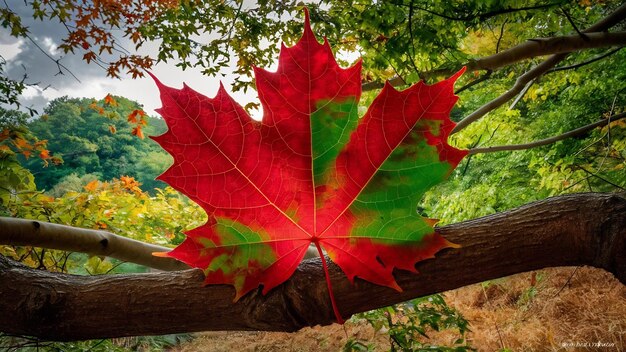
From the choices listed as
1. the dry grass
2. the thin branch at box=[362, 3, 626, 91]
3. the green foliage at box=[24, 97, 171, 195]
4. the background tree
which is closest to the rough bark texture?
the background tree

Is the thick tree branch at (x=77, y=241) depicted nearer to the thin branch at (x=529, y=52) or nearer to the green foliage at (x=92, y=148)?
the thin branch at (x=529, y=52)

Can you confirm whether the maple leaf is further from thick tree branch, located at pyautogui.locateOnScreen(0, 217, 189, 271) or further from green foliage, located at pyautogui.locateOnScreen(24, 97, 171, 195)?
green foliage, located at pyautogui.locateOnScreen(24, 97, 171, 195)

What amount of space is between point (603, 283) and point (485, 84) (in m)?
3.86

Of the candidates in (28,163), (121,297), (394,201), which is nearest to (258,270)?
(394,201)

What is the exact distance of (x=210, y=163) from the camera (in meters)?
0.53

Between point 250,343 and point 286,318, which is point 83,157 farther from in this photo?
point 286,318

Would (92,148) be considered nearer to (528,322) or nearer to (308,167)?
(528,322)

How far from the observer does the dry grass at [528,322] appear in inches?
161

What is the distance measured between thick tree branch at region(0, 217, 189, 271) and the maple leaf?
1.88 feet

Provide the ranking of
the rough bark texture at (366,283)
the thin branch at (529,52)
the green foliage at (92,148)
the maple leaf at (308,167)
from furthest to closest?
1. the green foliage at (92,148)
2. the thin branch at (529,52)
3. the rough bark texture at (366,283)
4. the maple leaf at (308,167)

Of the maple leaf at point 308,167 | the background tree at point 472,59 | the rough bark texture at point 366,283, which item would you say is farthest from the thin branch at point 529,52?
the maple leaf at point 308,167

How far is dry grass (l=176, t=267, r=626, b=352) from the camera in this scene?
13.4 feet

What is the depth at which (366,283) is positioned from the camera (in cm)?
65

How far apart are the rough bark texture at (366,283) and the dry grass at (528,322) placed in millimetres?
2637
